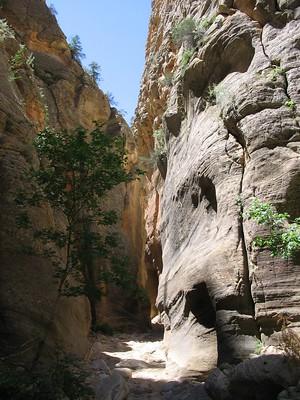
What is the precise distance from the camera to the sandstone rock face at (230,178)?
7.42m

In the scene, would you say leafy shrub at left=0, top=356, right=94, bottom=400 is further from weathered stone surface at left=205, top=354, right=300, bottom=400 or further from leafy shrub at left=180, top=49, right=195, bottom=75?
leafy shrub at left=180, top=49, right=195, bottom=75

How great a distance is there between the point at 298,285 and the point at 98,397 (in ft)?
11.6

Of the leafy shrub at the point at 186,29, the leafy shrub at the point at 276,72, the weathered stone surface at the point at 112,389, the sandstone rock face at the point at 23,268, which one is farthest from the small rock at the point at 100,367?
the leafy shrub at the point at 186,29

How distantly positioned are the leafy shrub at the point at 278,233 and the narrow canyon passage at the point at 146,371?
2.57 m

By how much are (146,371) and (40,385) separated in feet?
15.0

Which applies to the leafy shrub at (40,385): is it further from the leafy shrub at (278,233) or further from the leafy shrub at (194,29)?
the leafy shrub at (194,29)

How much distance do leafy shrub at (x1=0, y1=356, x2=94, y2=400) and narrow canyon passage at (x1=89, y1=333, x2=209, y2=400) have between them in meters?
1.28

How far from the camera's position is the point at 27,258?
26.4ft

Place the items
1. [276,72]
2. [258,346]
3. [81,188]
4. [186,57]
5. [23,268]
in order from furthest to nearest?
[186,57]
[276,72]
[23,268]
[81,188]
[258,346]

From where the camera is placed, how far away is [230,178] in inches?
350

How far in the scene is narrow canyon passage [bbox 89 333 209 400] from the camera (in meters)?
7.27

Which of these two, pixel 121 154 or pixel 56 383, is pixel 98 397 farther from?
pixel 121 154

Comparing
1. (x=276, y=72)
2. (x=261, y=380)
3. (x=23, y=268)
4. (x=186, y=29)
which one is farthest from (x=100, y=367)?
(x=186, y=29)

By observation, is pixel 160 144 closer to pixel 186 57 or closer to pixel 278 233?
pixel 186 57
